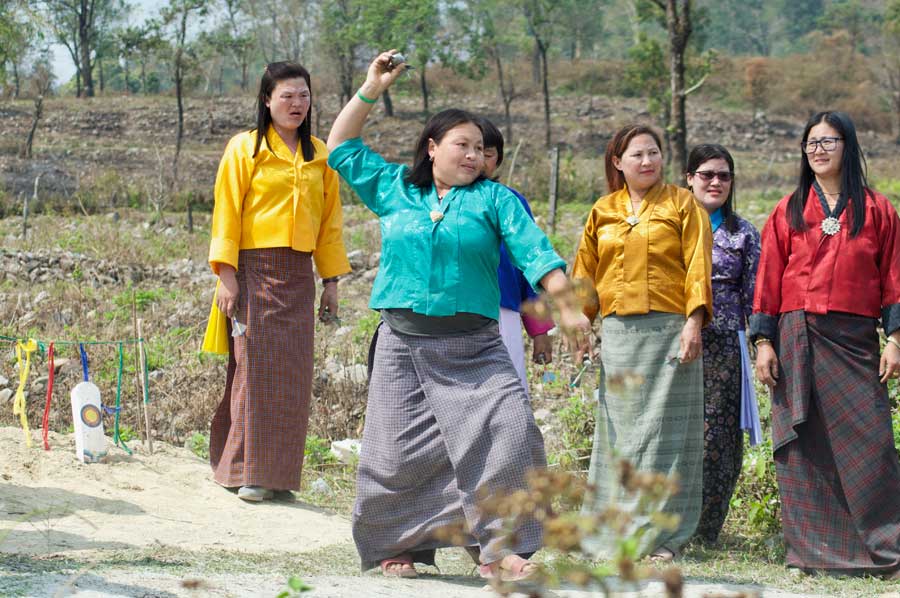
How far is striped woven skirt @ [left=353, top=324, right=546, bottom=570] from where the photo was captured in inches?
139

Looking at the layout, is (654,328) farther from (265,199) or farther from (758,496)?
(265,199)

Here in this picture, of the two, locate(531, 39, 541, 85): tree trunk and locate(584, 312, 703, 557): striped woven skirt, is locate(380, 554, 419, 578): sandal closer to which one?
locate(584, 312, 703, 557): striped woven skirt

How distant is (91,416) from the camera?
535cm

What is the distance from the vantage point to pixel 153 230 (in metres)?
13.5

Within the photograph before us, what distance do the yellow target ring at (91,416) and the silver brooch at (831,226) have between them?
333cm

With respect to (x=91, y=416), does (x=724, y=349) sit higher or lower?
higher

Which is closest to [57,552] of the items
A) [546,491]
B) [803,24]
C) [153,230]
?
[546,491]

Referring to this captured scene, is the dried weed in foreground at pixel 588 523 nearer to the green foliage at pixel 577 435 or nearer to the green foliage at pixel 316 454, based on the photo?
the green foliage at pixel 577 435

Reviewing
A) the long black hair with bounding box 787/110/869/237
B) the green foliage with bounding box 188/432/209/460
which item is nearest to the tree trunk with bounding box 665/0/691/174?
the green foliage with bounding box 188/432/209/460

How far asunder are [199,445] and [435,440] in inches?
118

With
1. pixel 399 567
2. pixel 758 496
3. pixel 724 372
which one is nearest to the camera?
pixel 399 567

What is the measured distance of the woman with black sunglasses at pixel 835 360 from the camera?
4199mm

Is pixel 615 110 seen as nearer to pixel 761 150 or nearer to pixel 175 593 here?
pixel 761 150

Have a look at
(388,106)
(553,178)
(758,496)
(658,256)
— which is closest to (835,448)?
(658,256)
